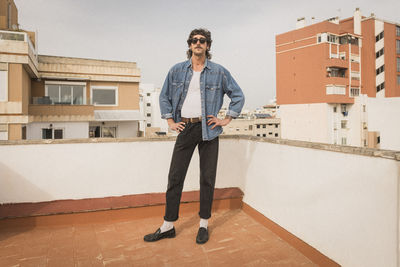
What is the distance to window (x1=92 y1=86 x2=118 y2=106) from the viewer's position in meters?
16.8

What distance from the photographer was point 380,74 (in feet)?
118

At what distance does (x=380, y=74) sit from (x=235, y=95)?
135 feet

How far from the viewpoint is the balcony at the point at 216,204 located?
155cm

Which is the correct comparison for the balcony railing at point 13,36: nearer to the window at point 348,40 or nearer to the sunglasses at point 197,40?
the sunglasses at point 197,40

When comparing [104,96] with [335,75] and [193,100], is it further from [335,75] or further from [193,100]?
[335,75]

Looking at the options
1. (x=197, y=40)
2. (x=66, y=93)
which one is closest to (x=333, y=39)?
(x=66, y=93)

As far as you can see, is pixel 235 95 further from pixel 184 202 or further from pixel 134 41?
pixel 134 41

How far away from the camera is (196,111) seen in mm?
2320

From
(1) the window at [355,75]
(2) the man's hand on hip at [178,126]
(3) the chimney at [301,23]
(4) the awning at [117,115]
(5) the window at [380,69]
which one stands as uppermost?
(3) the chimney at [301,23]

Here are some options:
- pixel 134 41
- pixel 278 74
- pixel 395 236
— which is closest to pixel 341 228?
pixel 395 236

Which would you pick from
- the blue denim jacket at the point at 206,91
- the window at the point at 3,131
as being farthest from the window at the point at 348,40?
the blue denim jacket at the point at 206,91

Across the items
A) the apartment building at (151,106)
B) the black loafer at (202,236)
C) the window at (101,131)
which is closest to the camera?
the black loafer at (202,236)

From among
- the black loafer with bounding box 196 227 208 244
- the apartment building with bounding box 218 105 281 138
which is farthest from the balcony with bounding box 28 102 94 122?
the apartment building with bounding box 218 105 281 138

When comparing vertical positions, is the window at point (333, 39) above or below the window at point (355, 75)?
above
